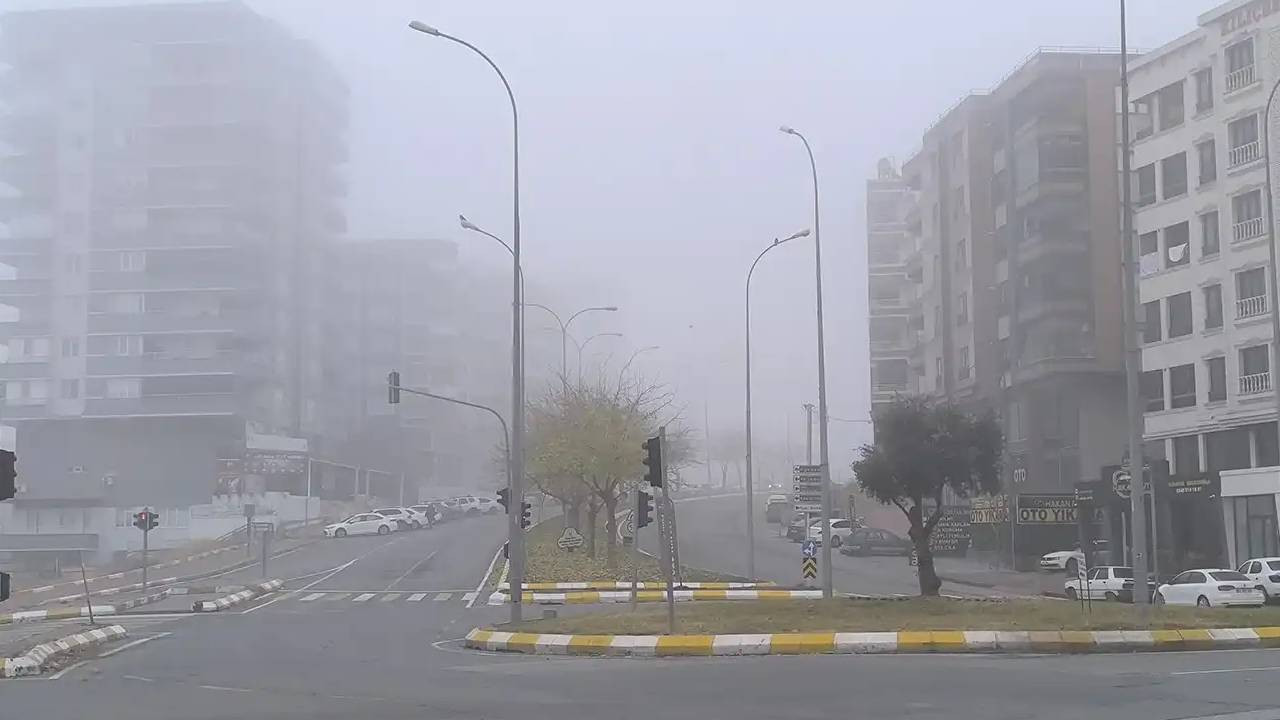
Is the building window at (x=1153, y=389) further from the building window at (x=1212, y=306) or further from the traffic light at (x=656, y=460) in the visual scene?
the traffic light at (x=656, y=460)

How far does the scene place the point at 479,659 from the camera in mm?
21250

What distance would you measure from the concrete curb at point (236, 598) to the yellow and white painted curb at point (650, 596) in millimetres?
7973

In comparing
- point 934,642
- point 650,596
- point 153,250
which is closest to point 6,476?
point 934,642

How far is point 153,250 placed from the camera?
312 ft

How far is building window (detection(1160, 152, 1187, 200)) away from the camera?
2105 inches

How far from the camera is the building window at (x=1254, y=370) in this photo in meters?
48.1

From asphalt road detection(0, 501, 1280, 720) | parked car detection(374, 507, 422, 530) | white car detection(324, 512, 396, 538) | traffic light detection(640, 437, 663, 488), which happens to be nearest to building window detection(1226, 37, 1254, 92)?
asphalt road detection(0, 501, 1280, 720)

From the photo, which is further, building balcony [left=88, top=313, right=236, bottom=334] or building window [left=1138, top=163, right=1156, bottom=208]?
building balcony [left=88, top=313, right=236, bottom=334]

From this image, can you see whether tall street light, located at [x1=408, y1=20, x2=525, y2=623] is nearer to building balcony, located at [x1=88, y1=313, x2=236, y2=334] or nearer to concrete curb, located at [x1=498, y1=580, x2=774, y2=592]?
concrete curb, located at [x1=498, y1=580, x2=774, y2=592]

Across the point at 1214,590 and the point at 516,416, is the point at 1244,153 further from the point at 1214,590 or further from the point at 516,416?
the point at 516,416

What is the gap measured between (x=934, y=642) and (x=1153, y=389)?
127ft

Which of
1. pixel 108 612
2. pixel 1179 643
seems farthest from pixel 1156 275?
pixel 108 612

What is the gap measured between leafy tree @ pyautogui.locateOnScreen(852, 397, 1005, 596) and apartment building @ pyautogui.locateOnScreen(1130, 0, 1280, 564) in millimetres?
23783

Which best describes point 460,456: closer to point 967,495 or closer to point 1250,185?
point 1250,185
